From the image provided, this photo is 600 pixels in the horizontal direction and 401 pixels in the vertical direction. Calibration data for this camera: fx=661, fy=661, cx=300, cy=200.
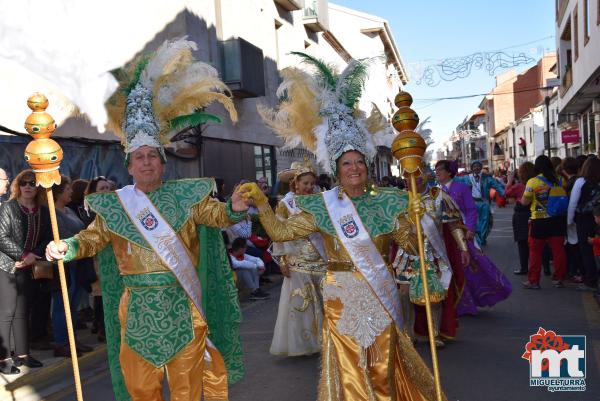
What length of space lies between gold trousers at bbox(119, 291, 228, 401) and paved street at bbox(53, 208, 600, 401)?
1.43 m

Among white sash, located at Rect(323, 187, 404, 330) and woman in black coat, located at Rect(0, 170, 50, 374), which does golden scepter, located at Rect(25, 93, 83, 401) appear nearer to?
white sash, located at Rect(323, 187, 404, 330)

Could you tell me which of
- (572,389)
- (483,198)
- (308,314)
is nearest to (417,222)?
(572,389)

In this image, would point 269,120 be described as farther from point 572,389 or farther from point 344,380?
point 572,389

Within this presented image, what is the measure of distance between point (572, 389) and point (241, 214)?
9.70 feet

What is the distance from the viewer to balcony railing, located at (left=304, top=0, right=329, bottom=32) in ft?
78.7

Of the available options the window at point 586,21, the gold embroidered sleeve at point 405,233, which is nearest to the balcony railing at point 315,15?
the window at point 586,21

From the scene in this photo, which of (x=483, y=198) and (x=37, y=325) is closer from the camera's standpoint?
(x=37, y=325)

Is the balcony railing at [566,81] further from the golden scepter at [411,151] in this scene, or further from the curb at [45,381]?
the golden scepter at [411,151]

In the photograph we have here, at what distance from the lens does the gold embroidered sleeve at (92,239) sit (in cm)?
376

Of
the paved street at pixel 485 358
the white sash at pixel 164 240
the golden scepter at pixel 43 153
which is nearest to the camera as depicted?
the golden scepter at pixel 43 153

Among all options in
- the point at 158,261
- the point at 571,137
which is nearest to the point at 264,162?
the point at 571,137

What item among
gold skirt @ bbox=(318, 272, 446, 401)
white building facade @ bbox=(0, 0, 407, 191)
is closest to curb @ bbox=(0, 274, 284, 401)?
gold skirt @ bbox=(318, 272, 446, 401)

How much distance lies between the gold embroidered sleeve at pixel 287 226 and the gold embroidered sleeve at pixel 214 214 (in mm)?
191

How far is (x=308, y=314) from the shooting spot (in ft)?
20.1
